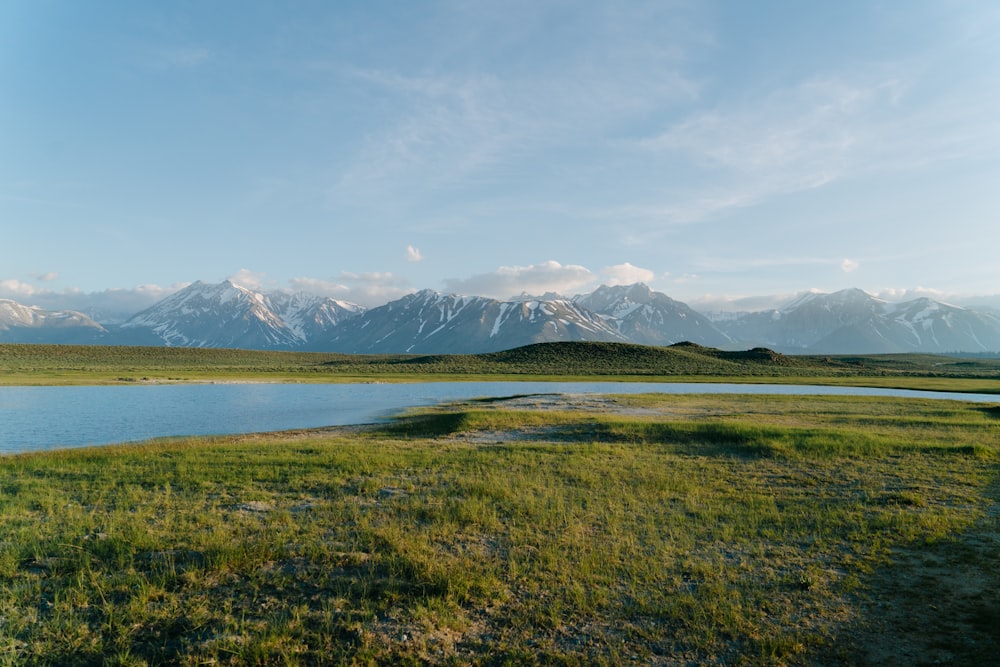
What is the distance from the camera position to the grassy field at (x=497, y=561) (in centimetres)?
878

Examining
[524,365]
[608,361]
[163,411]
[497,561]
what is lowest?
[163,411]

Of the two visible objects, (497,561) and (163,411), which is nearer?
(497,561)

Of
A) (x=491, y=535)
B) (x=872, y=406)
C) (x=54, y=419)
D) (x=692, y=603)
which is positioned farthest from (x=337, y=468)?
(x=872, y=406)

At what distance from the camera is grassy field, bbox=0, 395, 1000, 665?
8781 mm

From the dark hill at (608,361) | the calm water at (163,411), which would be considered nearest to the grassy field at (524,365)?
the dark hill at (608,361)

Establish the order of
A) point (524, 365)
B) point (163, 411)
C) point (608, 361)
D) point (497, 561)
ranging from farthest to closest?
point (608, 361), point (524, 365), point (163, 411), point (497, 561)

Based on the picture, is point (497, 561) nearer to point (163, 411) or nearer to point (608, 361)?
point (163, 411)

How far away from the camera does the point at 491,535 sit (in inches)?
553

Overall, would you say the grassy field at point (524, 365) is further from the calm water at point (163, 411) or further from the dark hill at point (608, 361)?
the calm water at point (163, 411)

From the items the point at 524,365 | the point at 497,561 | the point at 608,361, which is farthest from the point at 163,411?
the point at 608,361

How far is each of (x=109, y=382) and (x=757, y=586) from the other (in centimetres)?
9495

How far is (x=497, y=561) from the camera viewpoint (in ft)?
40.0

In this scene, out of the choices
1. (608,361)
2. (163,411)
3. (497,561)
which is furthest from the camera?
(608,361)

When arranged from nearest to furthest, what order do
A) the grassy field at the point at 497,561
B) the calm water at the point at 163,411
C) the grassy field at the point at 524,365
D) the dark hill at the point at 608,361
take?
the grassy field at the point at 497,561, the calm water at the point at 163,411, the grassy field at the point at 524,365, the dark hill at the point at 608,361
